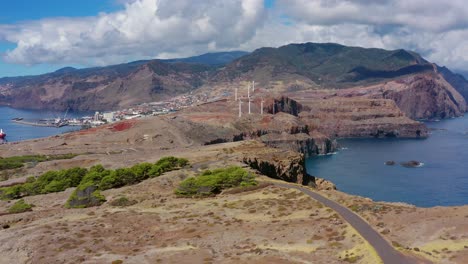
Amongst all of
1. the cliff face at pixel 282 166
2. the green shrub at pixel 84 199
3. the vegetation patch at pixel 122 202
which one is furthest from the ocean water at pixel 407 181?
the green shrub at pixel 84 199

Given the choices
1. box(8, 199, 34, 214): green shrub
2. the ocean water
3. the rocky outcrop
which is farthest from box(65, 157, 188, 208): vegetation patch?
the ocean water

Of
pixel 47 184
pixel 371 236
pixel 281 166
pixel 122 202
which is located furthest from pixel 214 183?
pixel 47 184

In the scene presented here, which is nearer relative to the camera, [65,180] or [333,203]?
[333,203]

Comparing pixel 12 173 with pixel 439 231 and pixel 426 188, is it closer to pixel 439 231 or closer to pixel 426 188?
pixel 439 231

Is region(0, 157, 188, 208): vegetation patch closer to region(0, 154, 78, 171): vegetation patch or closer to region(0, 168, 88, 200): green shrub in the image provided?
region(0, 168, 88, 200): green shrub

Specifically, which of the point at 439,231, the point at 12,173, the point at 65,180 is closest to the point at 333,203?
the point at 439,231

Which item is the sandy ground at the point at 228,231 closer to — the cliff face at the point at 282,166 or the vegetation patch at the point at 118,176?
the vegetation patch at the point at 118,176
